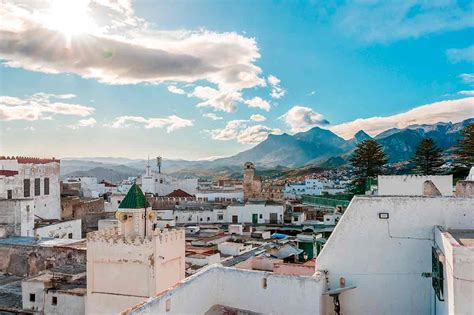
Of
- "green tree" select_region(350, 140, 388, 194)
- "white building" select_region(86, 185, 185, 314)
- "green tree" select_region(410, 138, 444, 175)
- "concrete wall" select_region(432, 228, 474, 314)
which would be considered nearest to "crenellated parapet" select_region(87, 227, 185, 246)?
"white building" select_region(86, 185, 185, 314)

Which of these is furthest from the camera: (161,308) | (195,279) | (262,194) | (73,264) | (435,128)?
(435,128)

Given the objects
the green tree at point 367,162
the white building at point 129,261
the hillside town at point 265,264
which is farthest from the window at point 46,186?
the green tree at point 367,162

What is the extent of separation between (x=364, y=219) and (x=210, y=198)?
4071cm

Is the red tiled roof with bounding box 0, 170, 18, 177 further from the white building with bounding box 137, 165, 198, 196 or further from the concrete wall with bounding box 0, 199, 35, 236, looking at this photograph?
the white building with bounding box 137, 165, 198, 196

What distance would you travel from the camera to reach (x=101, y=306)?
13086 millimetres

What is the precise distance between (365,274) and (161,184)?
1885 inches

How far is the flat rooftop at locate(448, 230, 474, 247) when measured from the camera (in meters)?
6.39

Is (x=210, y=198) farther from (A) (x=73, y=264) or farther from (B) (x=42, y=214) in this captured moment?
(A) (x=73, y=264)

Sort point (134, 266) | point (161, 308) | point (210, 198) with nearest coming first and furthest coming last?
1. point (161, 308)
2. point (134, 266)
3. point (210, 198)

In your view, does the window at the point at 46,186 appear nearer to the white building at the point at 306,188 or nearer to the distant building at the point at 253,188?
the distant building at the point at 253,188

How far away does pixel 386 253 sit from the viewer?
8.30 metres

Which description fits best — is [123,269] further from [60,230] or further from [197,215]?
[197,215]

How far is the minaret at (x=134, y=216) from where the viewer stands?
523 inches

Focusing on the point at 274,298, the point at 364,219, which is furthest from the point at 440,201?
the point at 274,298
